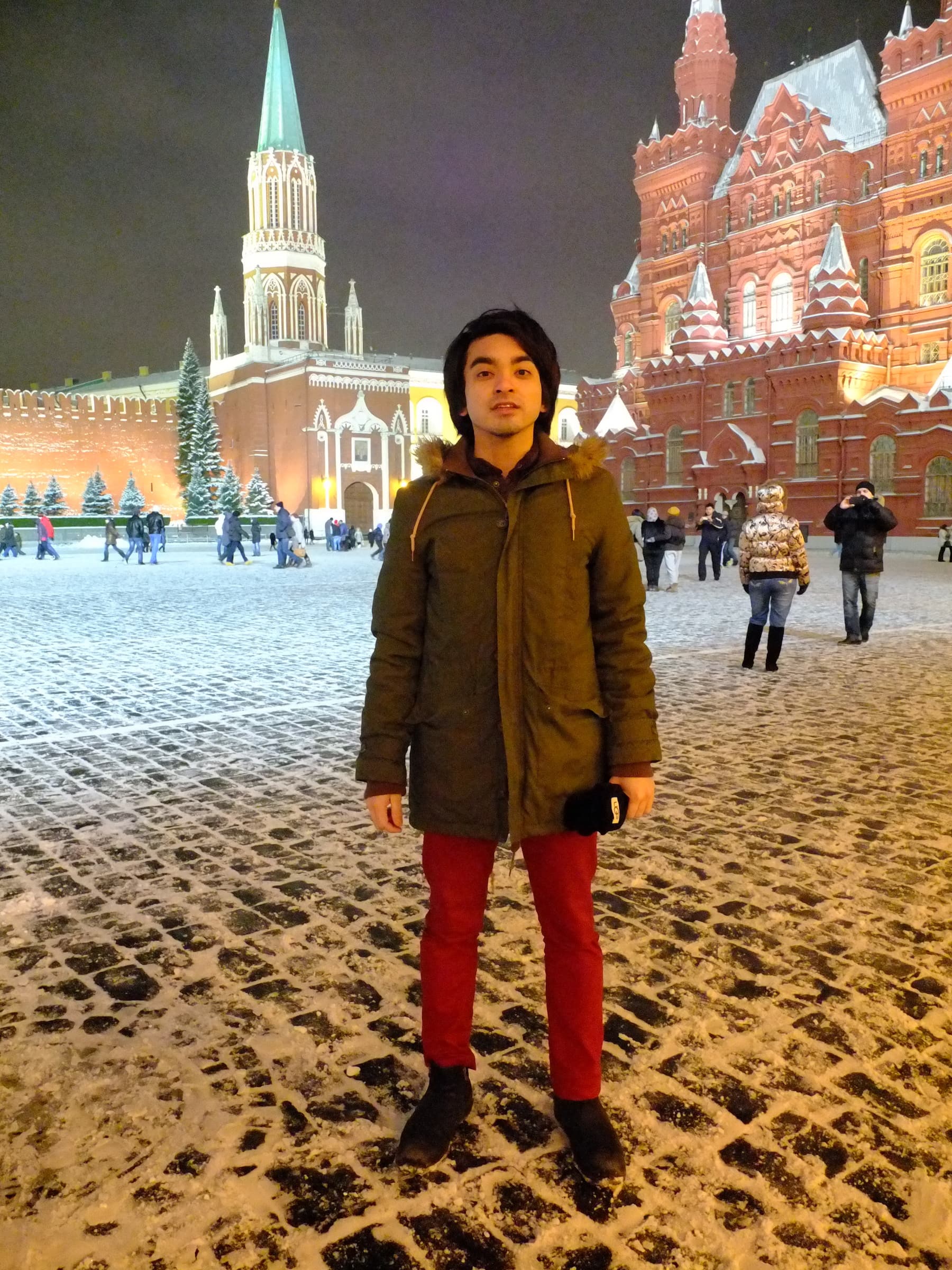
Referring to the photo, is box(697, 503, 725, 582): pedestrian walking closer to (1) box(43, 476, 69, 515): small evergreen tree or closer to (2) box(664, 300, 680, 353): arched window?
(2) box(664, 300, 680, 353): arched window

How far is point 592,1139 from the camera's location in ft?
7.19

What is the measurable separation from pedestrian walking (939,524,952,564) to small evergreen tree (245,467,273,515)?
1383 inches

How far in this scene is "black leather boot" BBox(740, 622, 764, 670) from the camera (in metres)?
8.80

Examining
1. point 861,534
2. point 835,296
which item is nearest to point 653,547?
point 861,534

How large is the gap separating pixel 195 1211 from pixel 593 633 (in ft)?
4.96

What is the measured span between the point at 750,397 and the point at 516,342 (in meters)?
38.6

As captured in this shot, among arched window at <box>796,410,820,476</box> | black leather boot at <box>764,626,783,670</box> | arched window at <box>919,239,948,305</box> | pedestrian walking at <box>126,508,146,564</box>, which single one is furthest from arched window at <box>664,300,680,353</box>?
black leather boot at <box>764,626,783,670</box>

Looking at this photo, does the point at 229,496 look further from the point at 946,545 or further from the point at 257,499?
the point at 946,545

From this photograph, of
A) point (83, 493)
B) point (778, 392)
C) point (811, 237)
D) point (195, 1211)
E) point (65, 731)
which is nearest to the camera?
point (195, 1211)

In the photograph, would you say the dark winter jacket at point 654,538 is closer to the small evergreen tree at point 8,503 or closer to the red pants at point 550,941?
the red pants at point 550,941

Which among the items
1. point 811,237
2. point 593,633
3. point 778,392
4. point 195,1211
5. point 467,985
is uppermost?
point 811,237

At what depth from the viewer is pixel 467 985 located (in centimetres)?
231

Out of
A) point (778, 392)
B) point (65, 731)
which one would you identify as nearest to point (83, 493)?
point (778, 392)

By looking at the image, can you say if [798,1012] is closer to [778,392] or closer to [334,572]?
[334,572]
